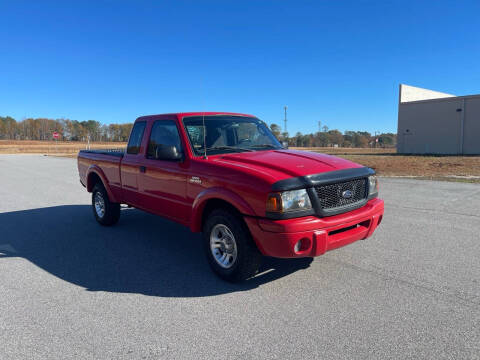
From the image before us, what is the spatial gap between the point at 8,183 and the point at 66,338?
13.5 meters

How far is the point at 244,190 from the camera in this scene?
3.75m

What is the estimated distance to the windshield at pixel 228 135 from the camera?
4840mm

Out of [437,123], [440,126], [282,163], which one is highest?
[437,123]

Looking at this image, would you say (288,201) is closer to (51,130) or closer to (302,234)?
(302,234)

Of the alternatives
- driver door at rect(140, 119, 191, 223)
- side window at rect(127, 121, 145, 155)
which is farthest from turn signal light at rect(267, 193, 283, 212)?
side window at rect(127, 121, 145, 155)

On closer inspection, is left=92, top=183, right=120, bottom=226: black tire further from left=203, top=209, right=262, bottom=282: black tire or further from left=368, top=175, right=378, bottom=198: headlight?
left=368, top=175, right=378, bottom=198: headlight

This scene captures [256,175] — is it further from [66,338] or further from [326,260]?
[66,338]

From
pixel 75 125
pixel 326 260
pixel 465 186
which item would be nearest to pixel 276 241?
pixel 326 260

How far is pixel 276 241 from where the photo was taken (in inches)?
140

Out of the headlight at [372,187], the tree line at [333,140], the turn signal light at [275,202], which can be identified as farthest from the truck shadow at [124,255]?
the tree line at [333,140]

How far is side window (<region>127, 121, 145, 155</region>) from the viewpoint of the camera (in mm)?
5763

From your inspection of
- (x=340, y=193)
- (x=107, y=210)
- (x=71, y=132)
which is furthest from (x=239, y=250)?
(x=71, y=132)

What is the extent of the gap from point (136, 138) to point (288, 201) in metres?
3.30

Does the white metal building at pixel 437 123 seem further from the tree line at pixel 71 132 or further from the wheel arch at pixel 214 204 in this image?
the tree line at pixel 71 132
